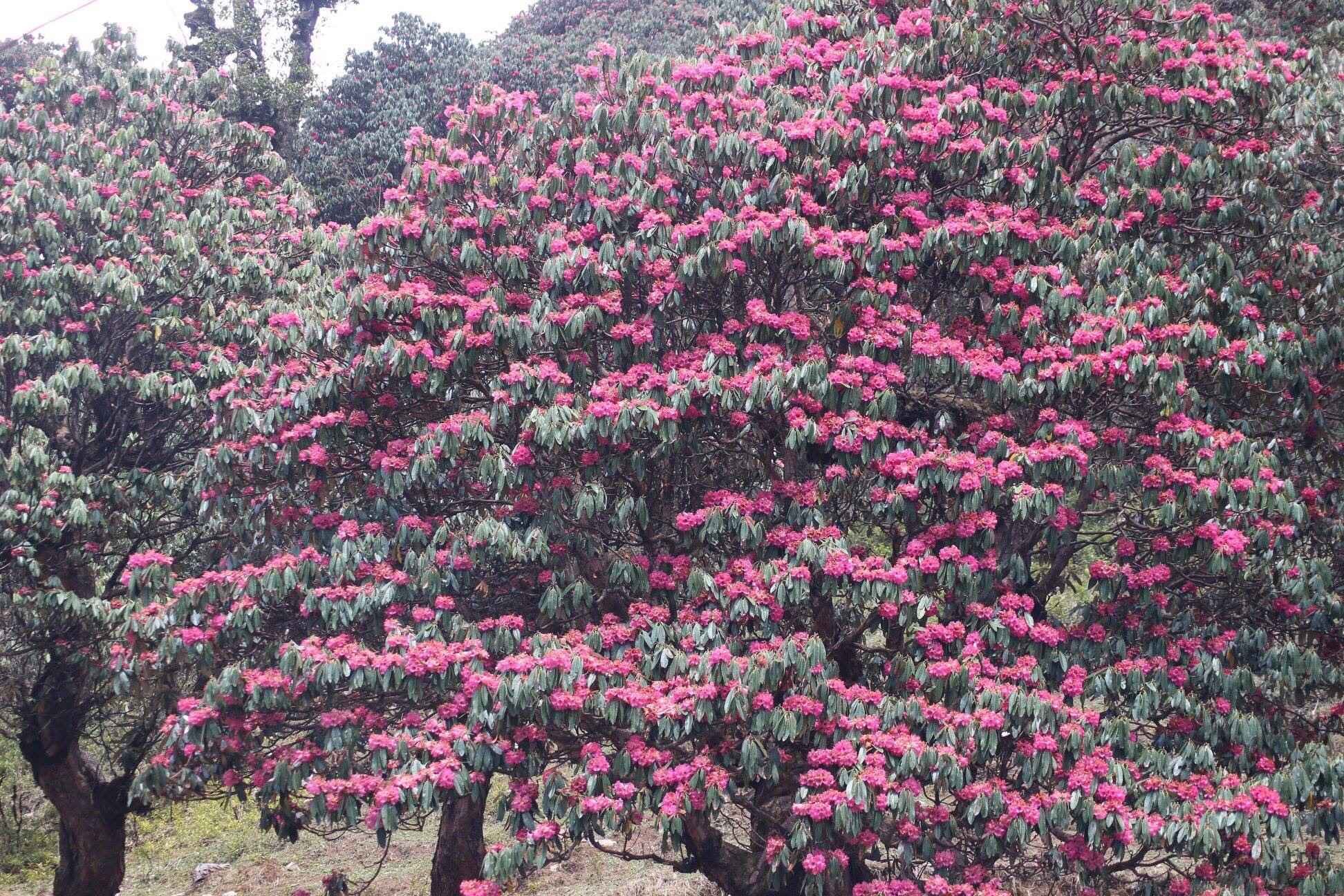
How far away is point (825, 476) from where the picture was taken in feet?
27.0

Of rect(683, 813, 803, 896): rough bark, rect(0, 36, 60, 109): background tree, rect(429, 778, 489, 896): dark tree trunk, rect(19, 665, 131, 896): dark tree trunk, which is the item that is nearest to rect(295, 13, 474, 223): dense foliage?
rect(0, 36, 60, 109): background tree

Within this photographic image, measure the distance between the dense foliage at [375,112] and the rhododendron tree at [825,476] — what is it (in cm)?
1454

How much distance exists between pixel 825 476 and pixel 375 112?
19.2 meters

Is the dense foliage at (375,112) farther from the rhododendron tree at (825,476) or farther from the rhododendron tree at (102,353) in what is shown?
the rhododendron tree at (825,476)

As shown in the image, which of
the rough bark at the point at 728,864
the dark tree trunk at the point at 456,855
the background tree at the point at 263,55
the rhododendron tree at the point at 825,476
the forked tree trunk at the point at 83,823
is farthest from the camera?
the background tree at the point at 263,55

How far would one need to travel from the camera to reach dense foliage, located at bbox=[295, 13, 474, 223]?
23.7m

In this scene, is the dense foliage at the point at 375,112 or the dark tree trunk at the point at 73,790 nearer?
the dark tree trunk at the point at 73,790

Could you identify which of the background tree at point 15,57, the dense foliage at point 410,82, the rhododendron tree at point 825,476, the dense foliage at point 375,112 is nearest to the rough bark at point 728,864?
the rhododendron tree at point 825,476

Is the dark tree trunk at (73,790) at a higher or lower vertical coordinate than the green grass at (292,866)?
higher

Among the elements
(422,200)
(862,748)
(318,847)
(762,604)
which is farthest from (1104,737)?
(318,847)

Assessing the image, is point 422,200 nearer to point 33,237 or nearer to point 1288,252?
point 33,237

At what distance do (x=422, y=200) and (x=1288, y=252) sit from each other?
6.23m

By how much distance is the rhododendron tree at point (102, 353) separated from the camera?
10945 millimetres

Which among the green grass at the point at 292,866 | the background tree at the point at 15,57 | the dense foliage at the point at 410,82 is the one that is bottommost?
the green grass at the point at 292,866
